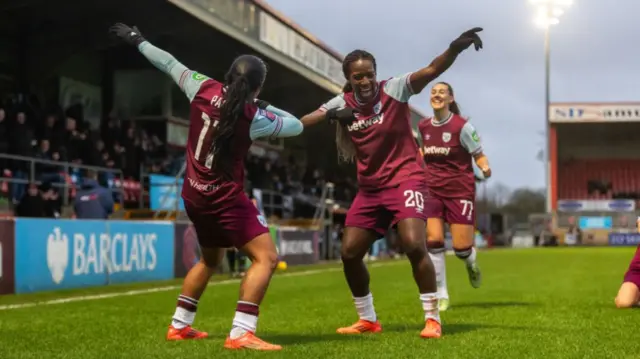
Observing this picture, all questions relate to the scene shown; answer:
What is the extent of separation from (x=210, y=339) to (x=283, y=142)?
31388mm

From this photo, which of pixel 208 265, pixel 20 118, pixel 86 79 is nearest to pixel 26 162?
pixel 20 118

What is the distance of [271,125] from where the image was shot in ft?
18.9

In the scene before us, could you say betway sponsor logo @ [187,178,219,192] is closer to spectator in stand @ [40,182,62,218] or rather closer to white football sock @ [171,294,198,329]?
white football sock @ [171,294,198,329]

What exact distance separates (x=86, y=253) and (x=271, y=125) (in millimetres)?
9220

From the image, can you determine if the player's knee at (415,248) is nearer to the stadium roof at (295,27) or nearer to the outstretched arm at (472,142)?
the outstretched arm at (472,142)

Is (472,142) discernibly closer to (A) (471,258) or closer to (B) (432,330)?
(A) (471,258)

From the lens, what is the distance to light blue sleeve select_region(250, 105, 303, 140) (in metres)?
5.75

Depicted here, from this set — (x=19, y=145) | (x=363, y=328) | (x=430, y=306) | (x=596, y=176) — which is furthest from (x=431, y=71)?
(x=596, y=176)

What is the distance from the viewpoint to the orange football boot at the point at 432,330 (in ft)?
20.4

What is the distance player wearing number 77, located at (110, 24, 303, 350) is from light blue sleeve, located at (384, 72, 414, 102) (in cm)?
92

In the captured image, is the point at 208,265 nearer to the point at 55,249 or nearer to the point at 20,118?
the point at 55,249

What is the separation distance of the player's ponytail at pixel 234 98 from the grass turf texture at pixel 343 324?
4.37 ft

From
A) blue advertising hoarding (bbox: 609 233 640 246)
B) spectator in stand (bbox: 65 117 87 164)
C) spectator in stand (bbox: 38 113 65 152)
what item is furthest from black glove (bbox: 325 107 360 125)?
blue advertising hoarding (bbox: 609 233 640 246)

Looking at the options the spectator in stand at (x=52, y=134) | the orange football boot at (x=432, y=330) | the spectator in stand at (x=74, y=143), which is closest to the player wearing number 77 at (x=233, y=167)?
the orange football boot at (x=432, y=330)
